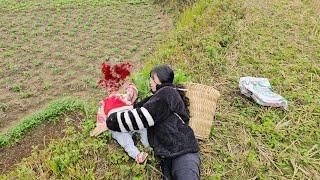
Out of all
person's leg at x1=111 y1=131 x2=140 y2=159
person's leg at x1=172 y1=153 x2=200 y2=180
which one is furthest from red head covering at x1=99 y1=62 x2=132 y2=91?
person's leg at x1=172 y1=153 x2=200 y2=180

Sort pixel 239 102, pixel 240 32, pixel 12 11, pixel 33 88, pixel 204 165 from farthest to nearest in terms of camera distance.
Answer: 1. pixel 12 11
2. pixel 33 88
3. pixel 240 32
4. pixel 239 102
5. pixel 204 165

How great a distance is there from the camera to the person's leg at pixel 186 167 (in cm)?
369

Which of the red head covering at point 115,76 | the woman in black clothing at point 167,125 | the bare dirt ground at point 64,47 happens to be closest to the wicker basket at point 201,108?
the woman in black clothing at point 167,125

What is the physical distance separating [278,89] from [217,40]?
1.53 metres

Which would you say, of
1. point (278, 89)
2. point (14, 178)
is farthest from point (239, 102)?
point (14, 178)

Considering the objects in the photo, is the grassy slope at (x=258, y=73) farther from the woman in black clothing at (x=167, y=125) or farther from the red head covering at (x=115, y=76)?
the red head covering at (x=115, y=76)

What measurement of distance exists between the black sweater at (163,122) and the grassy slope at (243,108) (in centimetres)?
26

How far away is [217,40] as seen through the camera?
6.58 m

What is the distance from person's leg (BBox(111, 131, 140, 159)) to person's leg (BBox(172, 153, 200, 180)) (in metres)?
0.39

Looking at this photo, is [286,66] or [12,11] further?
[12,11]

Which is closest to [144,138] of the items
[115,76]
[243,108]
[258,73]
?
[115,76]

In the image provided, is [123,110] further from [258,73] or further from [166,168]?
[258,73]

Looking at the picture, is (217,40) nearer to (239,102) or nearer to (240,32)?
(240,32)

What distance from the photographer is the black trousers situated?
3696mm
